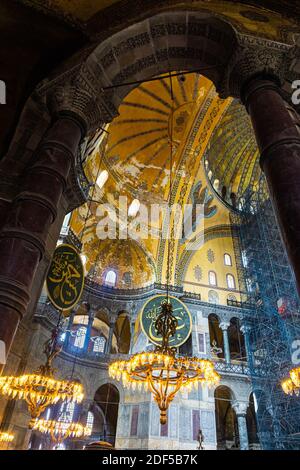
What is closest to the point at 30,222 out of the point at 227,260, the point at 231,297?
the point at 231,297

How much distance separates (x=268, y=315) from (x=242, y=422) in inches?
171

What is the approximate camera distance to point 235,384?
43.3 feet

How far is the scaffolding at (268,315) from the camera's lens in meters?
10.8

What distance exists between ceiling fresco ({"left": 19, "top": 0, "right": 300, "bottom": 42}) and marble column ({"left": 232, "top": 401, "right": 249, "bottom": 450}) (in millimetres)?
13045

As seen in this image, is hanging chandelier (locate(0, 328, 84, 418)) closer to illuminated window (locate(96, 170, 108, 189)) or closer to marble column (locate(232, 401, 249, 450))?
illuminated window (locate(96, 170, 108, 189))

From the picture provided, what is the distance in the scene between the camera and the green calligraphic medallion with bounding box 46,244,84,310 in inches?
187

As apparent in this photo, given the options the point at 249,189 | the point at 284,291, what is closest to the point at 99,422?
the point at 284,291

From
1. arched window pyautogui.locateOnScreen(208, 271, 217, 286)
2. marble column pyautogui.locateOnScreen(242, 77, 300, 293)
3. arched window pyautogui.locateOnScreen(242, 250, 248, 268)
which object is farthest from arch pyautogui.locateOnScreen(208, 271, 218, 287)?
marble column pyautogui.locateOnScreen(242, 77, 300, 293)

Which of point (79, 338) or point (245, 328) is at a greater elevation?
point (245, 328)

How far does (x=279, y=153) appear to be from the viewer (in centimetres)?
296

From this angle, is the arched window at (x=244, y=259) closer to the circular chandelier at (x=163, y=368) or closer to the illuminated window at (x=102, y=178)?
the illuminated window at (x=102, y=178)

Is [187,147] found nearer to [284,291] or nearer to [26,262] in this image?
[284,291]

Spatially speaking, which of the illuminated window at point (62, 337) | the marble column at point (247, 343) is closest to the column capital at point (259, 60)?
the illuminated window at point (62, 337)

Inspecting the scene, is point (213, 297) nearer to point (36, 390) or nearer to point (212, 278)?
point (212, 278)
